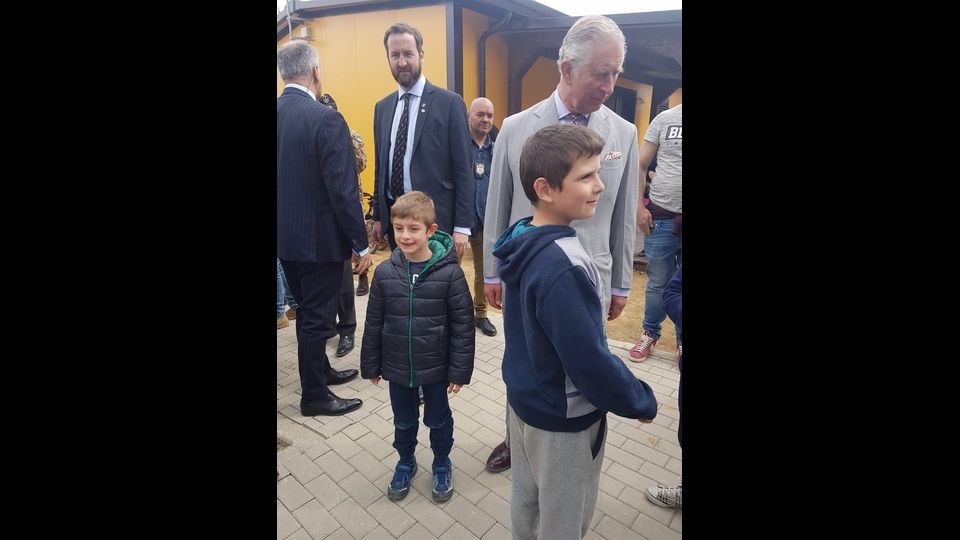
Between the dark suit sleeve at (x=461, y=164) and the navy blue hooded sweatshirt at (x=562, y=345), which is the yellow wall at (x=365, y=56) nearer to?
the dark suit sleeve at (x=461, y=164)

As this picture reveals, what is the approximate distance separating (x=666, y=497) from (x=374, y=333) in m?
1.70

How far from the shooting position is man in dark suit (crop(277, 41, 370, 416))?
2973 millimetres

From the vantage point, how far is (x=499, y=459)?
2812 millimetres

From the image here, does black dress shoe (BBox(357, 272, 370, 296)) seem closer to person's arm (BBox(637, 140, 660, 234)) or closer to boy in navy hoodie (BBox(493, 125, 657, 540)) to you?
person's arm (BBox(637, 140, 660, 234))

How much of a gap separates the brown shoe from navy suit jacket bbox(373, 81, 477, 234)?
1.56 meters

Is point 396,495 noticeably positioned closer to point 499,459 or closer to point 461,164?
point 499,459

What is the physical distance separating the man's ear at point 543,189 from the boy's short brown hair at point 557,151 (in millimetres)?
14

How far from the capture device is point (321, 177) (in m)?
3.07

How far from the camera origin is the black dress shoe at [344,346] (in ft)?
14.4

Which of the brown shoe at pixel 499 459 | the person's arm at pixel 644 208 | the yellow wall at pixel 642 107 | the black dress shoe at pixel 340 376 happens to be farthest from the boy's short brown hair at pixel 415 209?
the yellow wall at pixel 642 107

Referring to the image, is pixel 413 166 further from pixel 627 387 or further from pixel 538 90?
pixel 538 90

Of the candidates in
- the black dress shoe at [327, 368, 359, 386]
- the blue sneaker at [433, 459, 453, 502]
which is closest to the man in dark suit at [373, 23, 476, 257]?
the black dress shoe at [327, 368, 359, 386]

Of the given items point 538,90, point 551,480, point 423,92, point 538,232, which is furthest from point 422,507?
point 538,90
